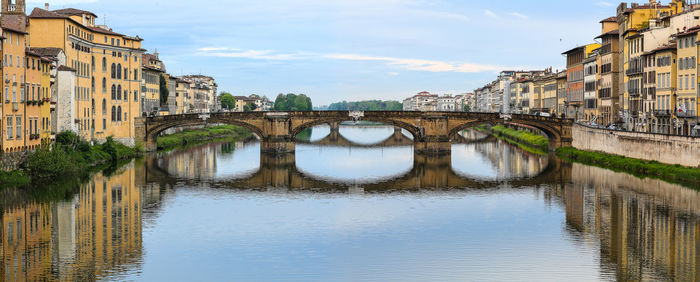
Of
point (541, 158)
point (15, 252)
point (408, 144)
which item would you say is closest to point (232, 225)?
point (15, 252)

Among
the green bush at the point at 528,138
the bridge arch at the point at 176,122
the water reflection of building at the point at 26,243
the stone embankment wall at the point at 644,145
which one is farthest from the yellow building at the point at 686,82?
the water reflection of building at the point at 26,243

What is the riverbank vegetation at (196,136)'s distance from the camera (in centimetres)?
9300

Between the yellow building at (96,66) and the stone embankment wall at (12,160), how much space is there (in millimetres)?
15429

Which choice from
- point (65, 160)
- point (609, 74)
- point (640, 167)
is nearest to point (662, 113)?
point (640, 167)

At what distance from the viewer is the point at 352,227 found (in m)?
38.6

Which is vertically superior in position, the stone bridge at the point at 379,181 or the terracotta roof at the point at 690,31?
the terracotta roof at the point at 690,31

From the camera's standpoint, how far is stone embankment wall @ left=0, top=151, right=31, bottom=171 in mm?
47969

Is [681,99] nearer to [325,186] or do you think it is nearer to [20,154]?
[325,186]

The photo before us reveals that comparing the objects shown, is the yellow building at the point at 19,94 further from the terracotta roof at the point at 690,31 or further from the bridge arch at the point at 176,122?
the terracotta roof at the point at 690,31

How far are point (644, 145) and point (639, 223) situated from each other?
2417 centimetres

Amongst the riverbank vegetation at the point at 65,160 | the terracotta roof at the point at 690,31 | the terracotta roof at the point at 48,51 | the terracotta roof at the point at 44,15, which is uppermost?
the terracotta roof at the point at 44,15

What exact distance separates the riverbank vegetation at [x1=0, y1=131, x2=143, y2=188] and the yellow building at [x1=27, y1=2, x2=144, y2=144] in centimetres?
241

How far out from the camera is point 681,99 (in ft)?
207

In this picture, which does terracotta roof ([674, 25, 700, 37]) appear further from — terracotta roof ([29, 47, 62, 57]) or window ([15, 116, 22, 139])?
terracotta roof ([29, 47, 62, 57])
